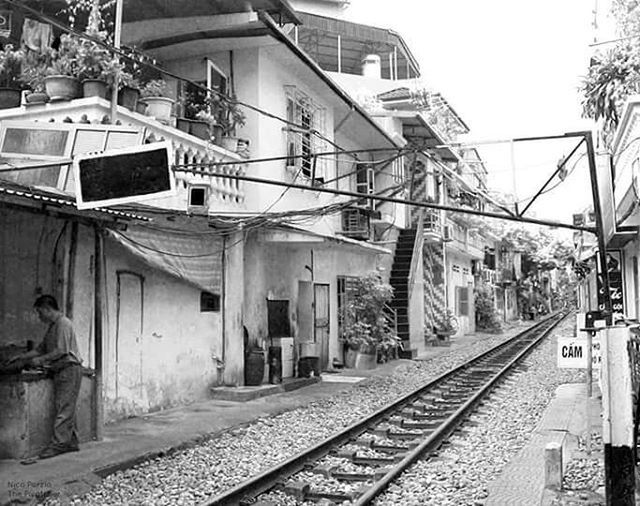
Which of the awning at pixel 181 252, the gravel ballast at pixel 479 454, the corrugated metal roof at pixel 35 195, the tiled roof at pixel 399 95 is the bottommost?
the gravel ballast at pixel 479 454

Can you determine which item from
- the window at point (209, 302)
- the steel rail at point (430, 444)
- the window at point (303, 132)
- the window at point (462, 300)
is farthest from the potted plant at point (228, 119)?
the window at point (462, 300)

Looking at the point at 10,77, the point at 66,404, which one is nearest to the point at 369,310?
the point at 10,77

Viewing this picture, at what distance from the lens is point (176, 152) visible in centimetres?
1152

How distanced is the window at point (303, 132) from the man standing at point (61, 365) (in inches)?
294

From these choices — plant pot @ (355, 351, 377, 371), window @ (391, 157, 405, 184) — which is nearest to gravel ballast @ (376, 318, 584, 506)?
plant pot @ (355, 351, 377, 371)

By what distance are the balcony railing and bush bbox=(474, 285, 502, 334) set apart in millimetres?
27848

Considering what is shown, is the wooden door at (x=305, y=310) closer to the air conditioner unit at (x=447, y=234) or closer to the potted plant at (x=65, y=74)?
the potted plant at (x=65, y=74)

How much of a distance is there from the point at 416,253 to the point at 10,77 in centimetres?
1708

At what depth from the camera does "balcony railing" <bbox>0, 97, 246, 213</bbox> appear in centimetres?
988

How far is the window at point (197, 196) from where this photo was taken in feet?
37.3

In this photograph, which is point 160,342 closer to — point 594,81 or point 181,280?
point 181,280

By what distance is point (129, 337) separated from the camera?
1105 centimetres

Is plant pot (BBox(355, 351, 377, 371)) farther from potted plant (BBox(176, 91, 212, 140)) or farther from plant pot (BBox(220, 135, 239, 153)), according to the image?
potted plant (BBox(176, 91, 212, 140))

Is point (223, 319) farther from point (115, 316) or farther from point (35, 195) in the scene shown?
point (35, 195)
